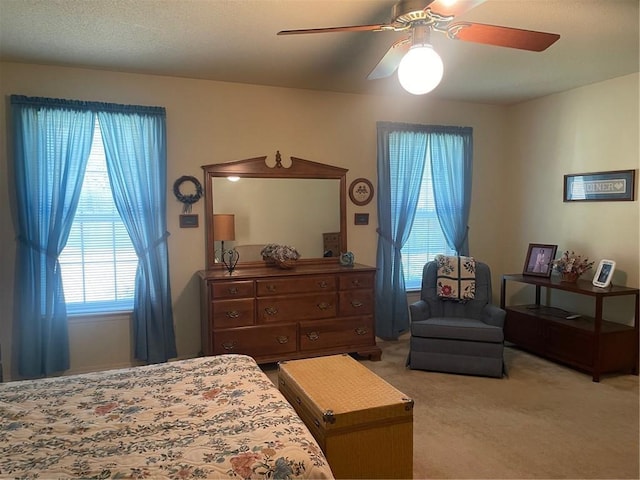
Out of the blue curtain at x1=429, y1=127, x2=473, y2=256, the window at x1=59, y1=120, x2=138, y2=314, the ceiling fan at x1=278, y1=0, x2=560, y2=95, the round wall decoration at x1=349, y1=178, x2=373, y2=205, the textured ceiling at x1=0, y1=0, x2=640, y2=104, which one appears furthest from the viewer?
the blue curtain at x1=429, y1=127, x2=473, y2=256

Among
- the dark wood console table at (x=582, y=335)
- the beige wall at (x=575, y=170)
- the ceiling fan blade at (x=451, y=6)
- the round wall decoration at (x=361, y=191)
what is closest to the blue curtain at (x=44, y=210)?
the round wall decoration at (x=361, y=191)

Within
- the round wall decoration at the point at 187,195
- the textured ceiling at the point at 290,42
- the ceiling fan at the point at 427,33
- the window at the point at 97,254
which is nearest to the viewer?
the ceiling fan at the point at 427,33

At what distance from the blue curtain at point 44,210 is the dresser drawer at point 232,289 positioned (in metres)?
1.26

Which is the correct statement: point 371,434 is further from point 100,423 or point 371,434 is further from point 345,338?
point 345,338

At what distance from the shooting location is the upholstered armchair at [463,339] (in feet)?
12.2

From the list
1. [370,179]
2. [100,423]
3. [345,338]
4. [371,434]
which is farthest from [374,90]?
[100,423]

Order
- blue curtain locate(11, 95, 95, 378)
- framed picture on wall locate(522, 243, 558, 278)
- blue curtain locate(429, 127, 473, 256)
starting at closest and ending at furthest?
blue curtain locate(11, 95, 95, 378)
framed picture on wall locate(522, 243, 558, 278)
blue curtain locate(429, 127, 473, 256)

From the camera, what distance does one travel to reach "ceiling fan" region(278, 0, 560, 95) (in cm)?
207

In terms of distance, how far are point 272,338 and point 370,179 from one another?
77.2 inches

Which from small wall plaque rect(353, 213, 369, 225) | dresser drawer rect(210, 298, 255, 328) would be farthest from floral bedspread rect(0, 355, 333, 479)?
small wall plaque rect(353, 213, 369, 225)

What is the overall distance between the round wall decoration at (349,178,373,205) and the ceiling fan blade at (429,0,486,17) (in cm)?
263

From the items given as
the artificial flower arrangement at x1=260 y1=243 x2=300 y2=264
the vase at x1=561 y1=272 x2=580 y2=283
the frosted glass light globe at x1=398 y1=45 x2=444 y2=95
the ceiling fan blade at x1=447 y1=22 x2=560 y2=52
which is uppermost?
the ceiling fan blade at x1=447 y1=22 x2=560 y2=52

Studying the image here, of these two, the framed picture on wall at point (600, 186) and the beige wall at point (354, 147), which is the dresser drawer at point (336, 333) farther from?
the framed picture on wall at point (600, 186)

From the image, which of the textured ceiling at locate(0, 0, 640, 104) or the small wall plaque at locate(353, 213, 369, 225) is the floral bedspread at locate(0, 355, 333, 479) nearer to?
the textured ceiling at locate(0, 0, 640, 104)
